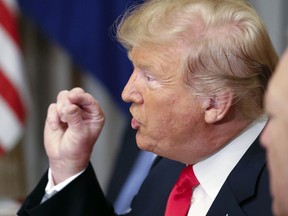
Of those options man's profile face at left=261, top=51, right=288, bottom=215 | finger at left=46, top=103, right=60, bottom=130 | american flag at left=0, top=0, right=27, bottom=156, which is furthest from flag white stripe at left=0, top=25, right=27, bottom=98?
man's profile face at left=261, top=51, right=288, bottom=215

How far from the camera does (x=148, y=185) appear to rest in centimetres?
165

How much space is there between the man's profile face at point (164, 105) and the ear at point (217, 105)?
15mm

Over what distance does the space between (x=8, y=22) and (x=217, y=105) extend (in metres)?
1.59

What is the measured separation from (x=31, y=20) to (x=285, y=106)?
7.64 ft

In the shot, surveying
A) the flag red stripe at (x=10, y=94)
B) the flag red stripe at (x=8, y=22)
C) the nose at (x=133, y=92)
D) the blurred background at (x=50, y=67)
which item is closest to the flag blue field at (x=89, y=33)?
the blurred background at (x=50, y=67)

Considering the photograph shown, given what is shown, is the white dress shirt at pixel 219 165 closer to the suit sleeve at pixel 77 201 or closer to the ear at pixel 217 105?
the ear at pixel 217 105

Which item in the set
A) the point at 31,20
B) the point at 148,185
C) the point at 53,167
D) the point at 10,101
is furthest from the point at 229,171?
the point at 31,20

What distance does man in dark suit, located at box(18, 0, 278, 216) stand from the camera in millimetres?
1352

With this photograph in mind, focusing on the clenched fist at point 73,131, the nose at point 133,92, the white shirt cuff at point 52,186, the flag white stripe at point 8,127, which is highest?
the nose at point 133,92

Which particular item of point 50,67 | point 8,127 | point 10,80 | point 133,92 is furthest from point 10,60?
point 133,92

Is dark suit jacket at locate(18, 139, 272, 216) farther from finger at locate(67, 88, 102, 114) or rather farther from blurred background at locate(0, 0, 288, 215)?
blurred background at locate(0, 0, 288, 215)

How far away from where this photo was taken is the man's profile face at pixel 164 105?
138 cm

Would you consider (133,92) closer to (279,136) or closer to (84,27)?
(279,136)

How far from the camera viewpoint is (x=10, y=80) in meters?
2.82
